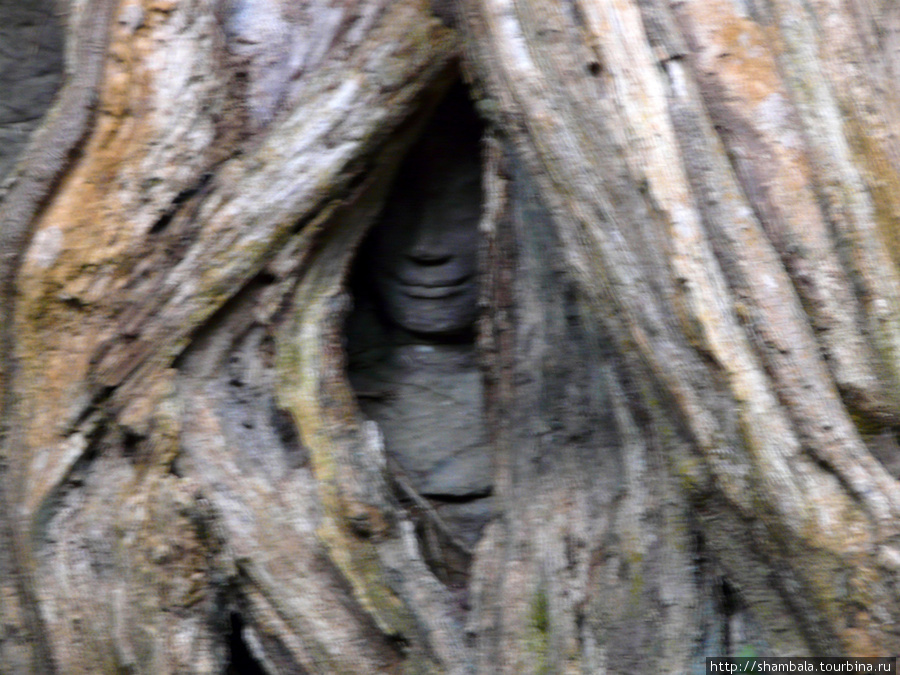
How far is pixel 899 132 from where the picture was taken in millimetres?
1251

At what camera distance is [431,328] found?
5.17ft

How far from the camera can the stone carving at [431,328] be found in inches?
59.9

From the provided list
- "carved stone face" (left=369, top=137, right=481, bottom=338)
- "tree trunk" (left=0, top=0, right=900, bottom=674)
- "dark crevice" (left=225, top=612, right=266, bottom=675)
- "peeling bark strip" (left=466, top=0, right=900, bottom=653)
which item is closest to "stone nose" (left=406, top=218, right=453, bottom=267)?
"carved stone face" (left=369, top=137, right=481, bottom=338)

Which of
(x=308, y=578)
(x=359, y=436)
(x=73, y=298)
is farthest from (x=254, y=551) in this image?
(x=73, y=298)

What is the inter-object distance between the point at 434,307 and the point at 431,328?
1.7 inches

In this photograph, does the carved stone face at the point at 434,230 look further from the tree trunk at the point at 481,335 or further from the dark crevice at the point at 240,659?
the dark crevice at the point at 240,659

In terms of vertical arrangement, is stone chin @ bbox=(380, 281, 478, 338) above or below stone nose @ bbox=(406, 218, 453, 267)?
below

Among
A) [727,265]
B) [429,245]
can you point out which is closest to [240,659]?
[429,245]

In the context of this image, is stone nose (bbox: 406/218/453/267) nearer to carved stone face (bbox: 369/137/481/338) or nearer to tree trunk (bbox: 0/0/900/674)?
carved stone face (bbox: 369/137/481/338)

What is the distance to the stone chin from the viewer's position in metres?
1.55

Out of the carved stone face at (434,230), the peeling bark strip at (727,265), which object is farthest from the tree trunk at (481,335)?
the carved stone face at (434,230)

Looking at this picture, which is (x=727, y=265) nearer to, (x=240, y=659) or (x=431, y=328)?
(x=431, y=328)

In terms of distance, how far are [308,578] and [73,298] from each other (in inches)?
20.3

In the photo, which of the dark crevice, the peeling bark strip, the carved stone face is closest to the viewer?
the peeling bark strip
